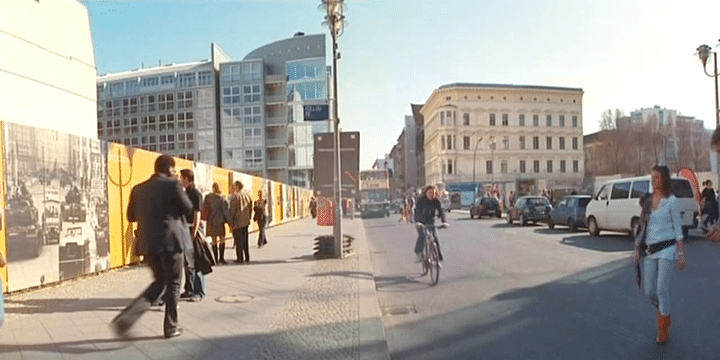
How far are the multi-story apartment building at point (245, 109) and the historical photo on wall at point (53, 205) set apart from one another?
58548mm

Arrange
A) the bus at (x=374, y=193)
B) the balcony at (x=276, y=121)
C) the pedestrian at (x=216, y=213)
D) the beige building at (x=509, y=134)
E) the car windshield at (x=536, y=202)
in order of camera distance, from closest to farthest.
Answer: the pedestrian at (x=216, y=213) < the car windshield at (x=536, y=202) < the bus at (x=374, y=193) < the balcony at (x=276, y=121) < the beige building at (x=509, y=134)

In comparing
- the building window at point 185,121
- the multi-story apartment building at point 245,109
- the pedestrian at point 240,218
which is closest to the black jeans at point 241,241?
the pedestrian at point 240,218

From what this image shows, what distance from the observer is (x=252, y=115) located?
7025 centimetres

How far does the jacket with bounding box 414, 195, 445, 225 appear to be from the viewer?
10.1m

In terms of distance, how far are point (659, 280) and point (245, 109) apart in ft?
223

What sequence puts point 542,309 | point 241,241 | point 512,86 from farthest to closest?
point 512,86 < point 241,241 < point 542,309

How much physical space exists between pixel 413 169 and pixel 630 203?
109820 mm

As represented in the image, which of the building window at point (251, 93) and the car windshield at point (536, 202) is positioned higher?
the building window at point (251, 93)

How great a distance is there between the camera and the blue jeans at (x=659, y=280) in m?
5.48

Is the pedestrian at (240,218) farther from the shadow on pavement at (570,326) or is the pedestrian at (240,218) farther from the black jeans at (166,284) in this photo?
the black jeans at (166,284)

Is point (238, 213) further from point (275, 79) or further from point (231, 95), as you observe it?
point (231, 95)

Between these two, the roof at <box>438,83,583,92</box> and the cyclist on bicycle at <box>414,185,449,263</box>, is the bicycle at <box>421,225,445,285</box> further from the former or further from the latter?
the roof at <box>438,83,583,92</box>

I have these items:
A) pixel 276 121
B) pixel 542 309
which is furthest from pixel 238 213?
pixel 276 121

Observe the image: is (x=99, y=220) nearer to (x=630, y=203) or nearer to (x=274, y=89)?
(x=630, y=203)
